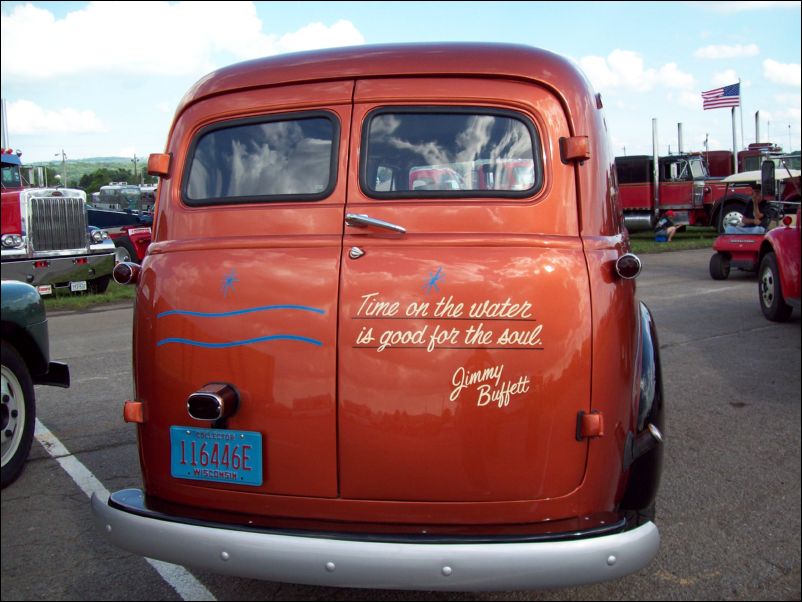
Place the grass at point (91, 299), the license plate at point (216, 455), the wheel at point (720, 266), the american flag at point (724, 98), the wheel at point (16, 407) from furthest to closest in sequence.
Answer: the wheel at point (720, 266)
the grass at point (91, 299)
the american flag at point (724, 98)
the wheel at point (16, 407)
the license plate at point (216, 455)

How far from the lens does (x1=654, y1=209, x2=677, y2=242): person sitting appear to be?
78.1 ft

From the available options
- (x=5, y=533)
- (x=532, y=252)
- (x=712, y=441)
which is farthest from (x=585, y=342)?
(x=712, y=441)

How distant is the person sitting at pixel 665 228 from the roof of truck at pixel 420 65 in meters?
22.2

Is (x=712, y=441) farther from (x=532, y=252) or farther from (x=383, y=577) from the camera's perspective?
(x=383, y=577)

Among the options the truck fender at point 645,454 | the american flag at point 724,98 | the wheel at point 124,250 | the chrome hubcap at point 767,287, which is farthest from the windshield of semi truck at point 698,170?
the truck fender at point 645,454

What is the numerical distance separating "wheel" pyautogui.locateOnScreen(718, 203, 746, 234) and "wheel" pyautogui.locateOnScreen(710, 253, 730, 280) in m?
9.94

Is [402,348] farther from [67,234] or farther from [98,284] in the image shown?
[98,284]

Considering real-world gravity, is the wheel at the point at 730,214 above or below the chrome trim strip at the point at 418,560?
above

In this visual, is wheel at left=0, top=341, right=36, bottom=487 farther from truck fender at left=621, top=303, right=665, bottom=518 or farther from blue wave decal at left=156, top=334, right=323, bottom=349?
truck fender at left=621, top=303, right=665, bottom=518

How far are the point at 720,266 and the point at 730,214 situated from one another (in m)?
11.1

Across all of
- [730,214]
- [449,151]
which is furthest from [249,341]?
[730,214]

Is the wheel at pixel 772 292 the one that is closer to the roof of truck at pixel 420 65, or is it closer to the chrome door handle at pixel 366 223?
the roof of truck at pixel 420 65

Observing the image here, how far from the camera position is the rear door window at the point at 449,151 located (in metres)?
2.78

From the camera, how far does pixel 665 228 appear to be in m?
24.9
